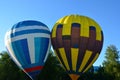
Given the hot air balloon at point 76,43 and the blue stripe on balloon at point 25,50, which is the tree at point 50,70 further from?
the blue stripe on balloon at point 25,50

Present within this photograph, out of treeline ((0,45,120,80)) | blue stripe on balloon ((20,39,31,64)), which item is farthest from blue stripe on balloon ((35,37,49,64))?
treeline ((0,45,120,80))

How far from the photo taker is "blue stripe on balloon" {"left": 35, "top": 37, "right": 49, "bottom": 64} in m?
27.7

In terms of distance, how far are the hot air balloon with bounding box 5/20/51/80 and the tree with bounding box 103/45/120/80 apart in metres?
25.5

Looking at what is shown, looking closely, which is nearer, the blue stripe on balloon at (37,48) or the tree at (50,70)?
the blue stripe on balloon at (37,48)

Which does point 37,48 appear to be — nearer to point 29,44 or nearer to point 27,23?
point 29,44

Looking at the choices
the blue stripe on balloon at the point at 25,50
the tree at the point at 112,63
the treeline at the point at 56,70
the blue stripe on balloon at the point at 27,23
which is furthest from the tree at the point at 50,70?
the blue stripe on balloon at the point at 25,50

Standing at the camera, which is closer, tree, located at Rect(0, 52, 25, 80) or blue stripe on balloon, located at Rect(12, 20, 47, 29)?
blue stripe on balloon, located at Rect(12, 20, 47, 29)

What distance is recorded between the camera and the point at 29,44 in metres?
27.6

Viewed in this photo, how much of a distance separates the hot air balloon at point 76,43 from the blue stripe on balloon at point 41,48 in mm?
1010

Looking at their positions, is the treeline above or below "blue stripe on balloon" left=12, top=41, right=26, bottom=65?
below

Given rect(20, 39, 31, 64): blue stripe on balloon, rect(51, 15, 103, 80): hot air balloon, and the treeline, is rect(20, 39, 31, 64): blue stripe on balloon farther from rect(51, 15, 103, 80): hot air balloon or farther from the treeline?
the treeline

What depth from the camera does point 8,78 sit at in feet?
133

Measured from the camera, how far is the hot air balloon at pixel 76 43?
28016mm

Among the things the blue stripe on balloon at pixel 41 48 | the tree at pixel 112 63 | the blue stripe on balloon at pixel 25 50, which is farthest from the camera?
the tree at pixel 112 63
